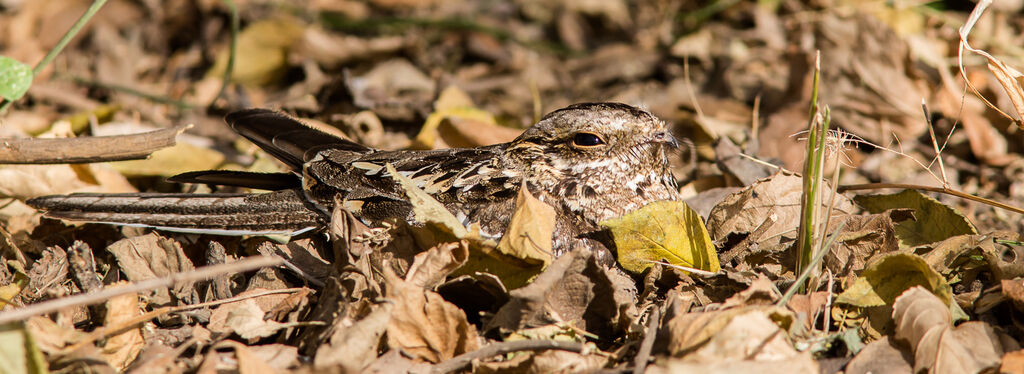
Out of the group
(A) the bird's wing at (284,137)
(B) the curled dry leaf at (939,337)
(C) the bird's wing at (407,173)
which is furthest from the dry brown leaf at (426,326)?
(B) the curled dry leaf at (939,337)

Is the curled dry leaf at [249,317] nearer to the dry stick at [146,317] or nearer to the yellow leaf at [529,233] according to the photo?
the dry stick at [146,317]

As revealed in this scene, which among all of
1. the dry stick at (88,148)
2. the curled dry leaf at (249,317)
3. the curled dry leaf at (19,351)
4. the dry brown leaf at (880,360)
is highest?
the dry stick at (88,148)

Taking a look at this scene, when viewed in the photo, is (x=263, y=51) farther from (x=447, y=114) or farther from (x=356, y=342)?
(x=356, y=342)

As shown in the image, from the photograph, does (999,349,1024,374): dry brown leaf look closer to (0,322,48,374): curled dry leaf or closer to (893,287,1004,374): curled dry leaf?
(893,287,1004,374): curled dry leaf

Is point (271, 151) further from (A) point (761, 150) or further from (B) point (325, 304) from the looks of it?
(A) point (761, 150)

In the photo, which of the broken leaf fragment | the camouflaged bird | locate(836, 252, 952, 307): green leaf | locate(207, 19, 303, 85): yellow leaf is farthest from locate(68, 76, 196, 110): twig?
locate(836, 252, 952, 307): green leaf

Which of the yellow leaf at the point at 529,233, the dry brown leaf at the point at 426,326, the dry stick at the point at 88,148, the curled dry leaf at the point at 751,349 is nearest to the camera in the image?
the curled dry leaf at the point at 751,349

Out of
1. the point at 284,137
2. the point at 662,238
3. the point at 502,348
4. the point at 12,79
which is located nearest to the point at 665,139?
the point at 662,238

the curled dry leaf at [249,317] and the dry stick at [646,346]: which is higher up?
the curled dry leaf at [249,317]
